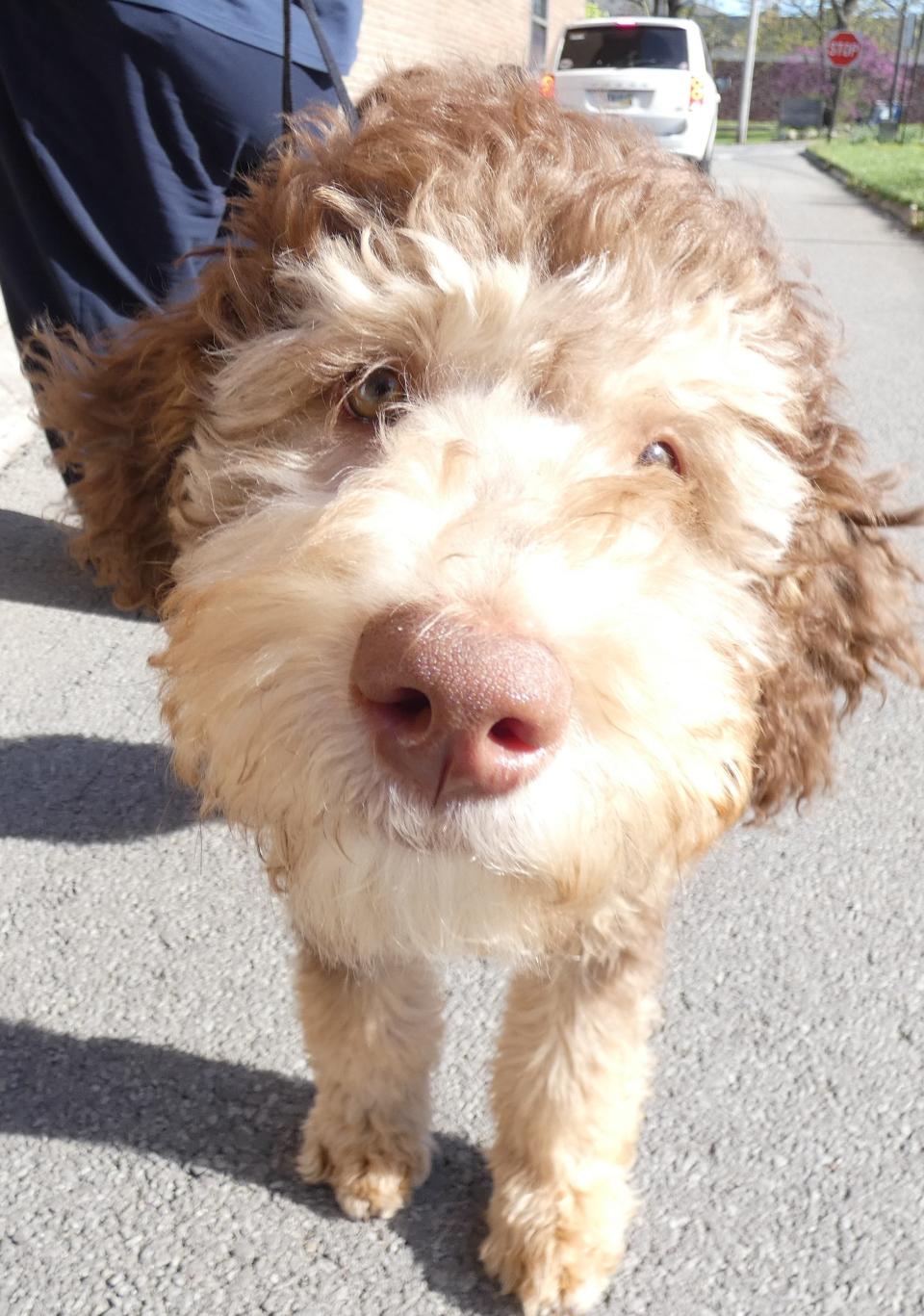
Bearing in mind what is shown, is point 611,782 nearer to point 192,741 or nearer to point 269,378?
point 192,741

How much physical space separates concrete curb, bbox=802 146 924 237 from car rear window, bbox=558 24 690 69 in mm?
3519

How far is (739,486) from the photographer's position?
1728 mm

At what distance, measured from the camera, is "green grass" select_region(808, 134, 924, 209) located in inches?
671

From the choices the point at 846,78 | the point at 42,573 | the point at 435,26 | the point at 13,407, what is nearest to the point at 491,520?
the point at 42,573

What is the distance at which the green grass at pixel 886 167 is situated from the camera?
17.0m

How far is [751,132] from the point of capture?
51.5m

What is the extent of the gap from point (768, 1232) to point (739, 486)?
1.30 m

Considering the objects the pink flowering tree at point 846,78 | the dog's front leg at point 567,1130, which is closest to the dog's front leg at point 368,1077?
the dog's front leg at point 567,1130

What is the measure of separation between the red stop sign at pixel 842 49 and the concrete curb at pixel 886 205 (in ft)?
58.2

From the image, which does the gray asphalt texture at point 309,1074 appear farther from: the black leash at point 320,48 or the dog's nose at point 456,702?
the dog's nose at point 456,702

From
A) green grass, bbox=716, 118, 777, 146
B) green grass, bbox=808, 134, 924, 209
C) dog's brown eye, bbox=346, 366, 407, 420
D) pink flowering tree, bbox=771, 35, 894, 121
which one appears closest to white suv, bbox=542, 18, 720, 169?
green grass, bbox=808, 134, 924, 209

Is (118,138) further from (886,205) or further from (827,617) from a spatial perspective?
(886,205)

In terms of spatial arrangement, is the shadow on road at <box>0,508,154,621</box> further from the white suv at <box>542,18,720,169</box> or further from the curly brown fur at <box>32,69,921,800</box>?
the white suv at <box>542,18,720,169</box>

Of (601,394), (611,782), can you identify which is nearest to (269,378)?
(601,394)
